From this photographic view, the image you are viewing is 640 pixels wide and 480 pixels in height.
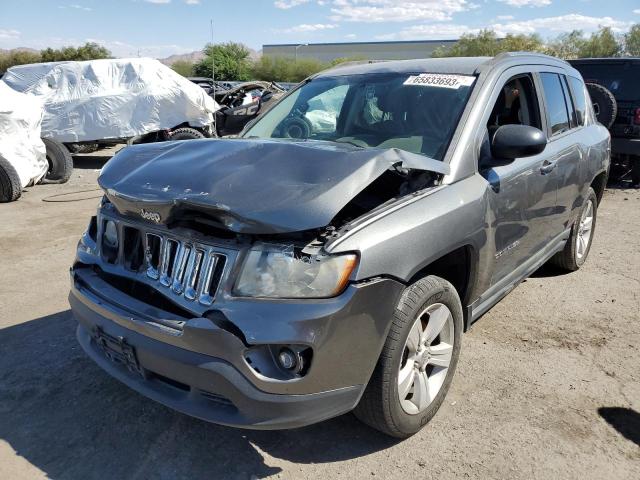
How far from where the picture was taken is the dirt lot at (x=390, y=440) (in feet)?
8.38

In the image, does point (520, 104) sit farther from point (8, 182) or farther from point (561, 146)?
point (8, 182)

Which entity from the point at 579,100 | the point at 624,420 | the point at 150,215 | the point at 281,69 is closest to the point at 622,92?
the point at 579,100

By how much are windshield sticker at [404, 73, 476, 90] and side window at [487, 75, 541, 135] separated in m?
0.44

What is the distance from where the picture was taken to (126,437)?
2.72m

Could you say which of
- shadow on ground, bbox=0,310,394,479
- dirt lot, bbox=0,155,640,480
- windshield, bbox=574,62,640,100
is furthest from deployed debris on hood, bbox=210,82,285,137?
shadow on ground, bbox=0,310,394,479

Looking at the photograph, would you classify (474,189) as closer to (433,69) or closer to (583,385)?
(433,69)

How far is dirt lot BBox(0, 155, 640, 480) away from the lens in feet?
8.38

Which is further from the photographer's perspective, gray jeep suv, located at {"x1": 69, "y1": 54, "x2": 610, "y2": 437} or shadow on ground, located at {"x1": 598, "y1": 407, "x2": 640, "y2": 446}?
shadow on ground, located at {"x1": 598, "y1": 407, "x2": 640, "y2": 446}

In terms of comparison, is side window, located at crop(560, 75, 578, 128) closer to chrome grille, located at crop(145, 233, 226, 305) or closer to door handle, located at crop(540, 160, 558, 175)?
door handle, located at crop(540, 160, 558, 175)

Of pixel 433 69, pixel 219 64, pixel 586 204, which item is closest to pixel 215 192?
pixel 433 69

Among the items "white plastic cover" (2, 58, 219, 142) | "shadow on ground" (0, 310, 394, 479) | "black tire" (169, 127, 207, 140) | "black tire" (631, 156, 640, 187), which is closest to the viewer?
"shadow on ground" (0, 310, 394, 479)

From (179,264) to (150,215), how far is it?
0.95 ft

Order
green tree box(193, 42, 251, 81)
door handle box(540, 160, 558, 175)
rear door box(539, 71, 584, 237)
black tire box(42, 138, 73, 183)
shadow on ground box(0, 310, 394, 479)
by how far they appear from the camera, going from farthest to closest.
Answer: green tree box(193, 42, 251, 81) < black tire box(42, 138, 73, 183) < rear door box(539, 71, 584, 237) < door handle box(540, 160, 558, 175) < shadow on ground box(0, 310, 394, 479)

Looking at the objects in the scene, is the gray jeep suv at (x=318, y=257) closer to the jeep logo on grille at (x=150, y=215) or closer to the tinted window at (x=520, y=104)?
the jeep logo on grille at (x=150, y=215)
